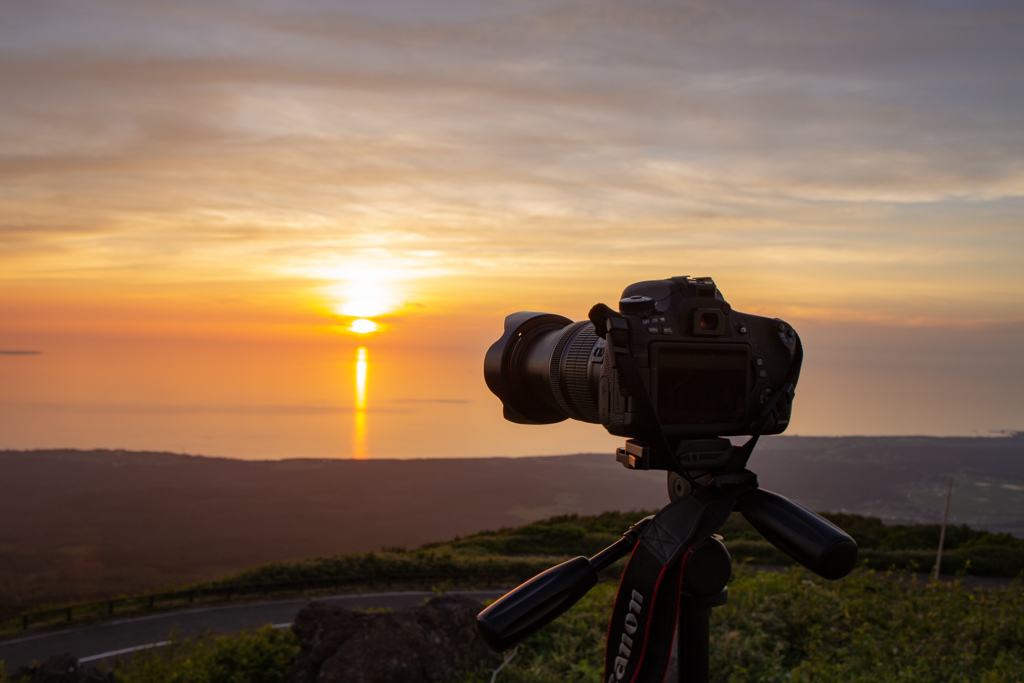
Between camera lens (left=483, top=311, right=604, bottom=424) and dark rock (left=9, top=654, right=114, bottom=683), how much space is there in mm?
6609

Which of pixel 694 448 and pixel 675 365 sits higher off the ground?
pixel 675 365

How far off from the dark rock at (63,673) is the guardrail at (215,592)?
8.83 meters

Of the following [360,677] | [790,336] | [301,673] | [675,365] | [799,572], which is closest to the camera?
[675,365]

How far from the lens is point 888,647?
639 cm

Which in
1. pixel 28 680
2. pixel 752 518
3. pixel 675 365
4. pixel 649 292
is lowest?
pixel 28 680

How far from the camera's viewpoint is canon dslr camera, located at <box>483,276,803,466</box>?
7.08 ft

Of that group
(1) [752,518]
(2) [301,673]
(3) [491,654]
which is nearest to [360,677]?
→ (2) [301,673]

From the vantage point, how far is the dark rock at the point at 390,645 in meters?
6.44

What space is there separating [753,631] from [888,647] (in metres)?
1.24

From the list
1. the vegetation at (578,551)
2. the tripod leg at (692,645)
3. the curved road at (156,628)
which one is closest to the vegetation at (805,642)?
the tripod leg at (692,645)

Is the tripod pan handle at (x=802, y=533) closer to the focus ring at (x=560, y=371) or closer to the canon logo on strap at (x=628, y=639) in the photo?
the canon logo on strap at (x=628, y=639)

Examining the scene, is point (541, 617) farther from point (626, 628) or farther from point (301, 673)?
point (301, 673)

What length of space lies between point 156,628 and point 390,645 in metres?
10.3

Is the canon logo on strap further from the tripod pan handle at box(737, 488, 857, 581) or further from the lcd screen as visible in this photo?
the lcd screen
